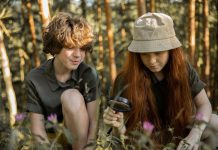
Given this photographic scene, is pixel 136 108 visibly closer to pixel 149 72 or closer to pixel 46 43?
pixel 149 72

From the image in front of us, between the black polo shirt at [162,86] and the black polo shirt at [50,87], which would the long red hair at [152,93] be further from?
the black polo shirt at [50,87]

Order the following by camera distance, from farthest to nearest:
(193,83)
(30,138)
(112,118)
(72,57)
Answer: (193,83) < (72,57) < (112,118) < (30,138)

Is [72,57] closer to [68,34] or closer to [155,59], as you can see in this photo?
[68,34]

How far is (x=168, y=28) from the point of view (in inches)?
109

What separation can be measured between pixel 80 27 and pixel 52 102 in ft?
1.80

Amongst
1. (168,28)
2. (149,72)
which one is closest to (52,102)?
(149,72)

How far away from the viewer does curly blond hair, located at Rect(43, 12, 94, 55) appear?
2816 mm

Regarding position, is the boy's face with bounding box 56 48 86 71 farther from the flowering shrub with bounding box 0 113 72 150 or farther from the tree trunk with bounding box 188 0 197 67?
the tree trunk with bounding box 188 0 197 67

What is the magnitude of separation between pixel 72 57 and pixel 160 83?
67cm

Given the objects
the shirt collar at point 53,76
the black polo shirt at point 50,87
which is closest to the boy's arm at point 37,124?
the black polo shirt at point 50,87

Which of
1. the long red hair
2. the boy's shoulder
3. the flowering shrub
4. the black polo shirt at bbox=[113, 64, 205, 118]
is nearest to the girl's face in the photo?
the long red hair

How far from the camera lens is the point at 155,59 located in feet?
8.74

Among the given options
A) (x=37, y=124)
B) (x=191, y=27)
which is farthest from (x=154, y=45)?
(x=191, y=27)

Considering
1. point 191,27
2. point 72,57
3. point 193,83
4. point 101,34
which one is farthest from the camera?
point 101,34
